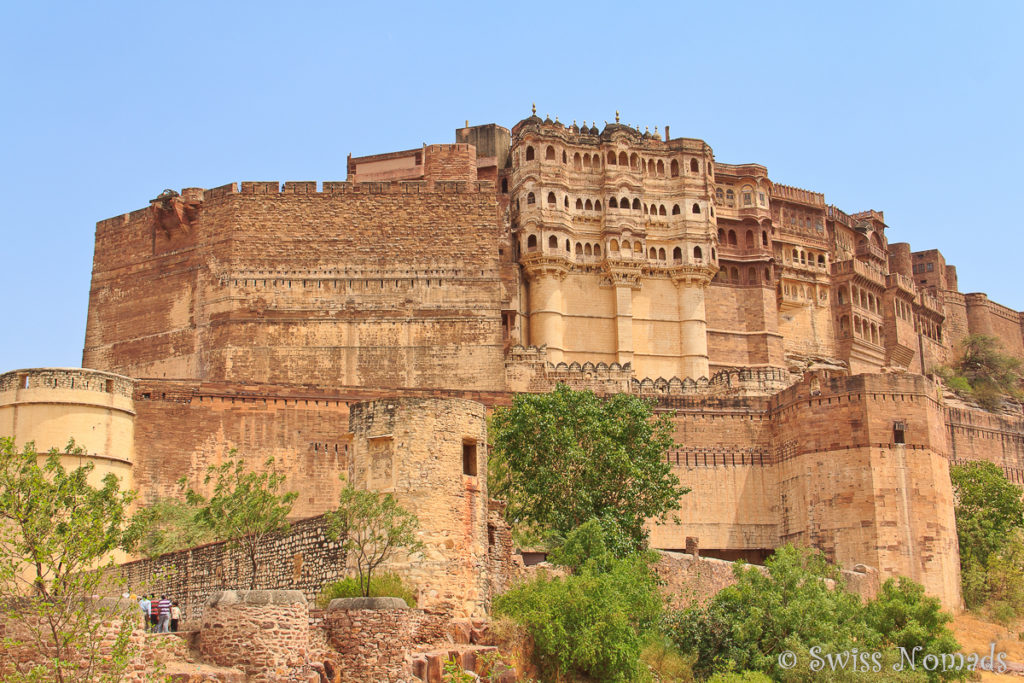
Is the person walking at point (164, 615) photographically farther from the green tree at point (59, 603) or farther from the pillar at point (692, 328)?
the pillar at point (692, 328)

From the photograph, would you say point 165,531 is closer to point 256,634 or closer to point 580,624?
point 580,624

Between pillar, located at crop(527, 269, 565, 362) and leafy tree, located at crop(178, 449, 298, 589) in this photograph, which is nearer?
leafy tree, located at crop(178, 449, 298, 589)

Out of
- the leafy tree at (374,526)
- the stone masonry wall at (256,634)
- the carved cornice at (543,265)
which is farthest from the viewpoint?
the carved cornice at (543,265)

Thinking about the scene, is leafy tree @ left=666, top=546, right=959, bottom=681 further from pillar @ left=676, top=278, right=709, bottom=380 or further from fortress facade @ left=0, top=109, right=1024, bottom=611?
pillar @ left=676, top=278, right=709, bottom=380

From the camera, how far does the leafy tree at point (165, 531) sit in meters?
22.2

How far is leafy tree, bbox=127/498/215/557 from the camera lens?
22.2m


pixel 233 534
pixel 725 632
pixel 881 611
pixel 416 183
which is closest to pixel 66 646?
pixel 233 534

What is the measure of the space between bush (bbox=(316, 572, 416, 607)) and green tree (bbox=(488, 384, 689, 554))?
301 inches

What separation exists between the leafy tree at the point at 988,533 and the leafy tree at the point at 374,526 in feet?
60.6

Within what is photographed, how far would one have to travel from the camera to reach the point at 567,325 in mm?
41656

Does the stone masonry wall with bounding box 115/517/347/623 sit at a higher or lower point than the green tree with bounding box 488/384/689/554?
lower

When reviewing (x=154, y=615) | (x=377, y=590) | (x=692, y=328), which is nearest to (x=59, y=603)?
(x=377, y=590)

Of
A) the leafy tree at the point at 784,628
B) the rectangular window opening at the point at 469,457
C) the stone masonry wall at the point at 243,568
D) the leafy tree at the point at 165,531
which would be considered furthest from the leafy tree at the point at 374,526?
the leafy tree at the point at 784,628

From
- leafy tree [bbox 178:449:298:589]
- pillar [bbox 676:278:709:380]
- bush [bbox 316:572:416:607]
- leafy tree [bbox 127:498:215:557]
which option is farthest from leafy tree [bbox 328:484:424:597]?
pillar [bbox 676:278:709:380]
